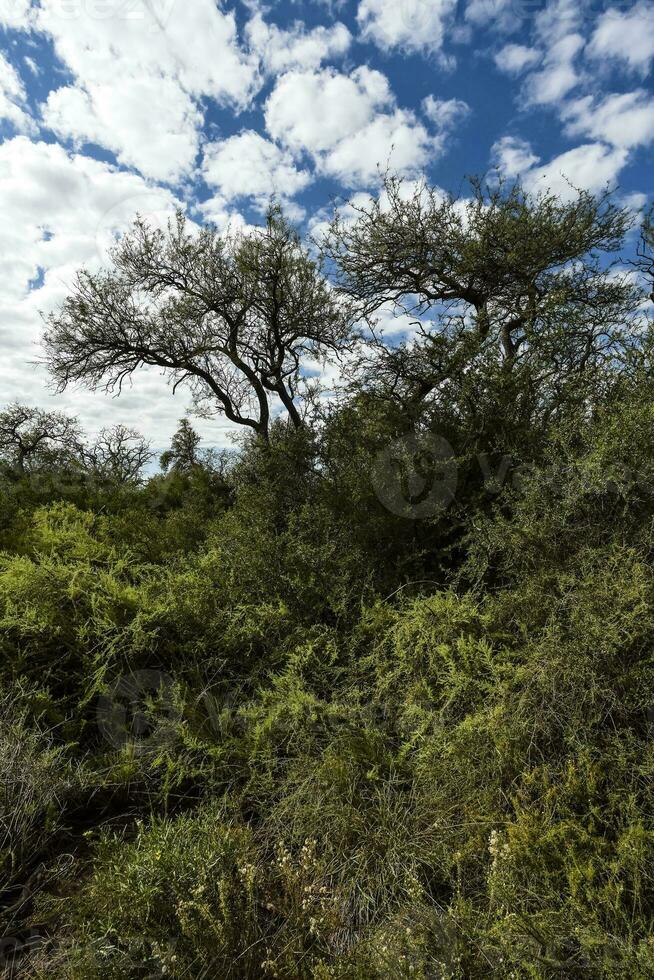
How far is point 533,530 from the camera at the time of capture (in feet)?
11.6

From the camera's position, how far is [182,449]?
12.7 meters

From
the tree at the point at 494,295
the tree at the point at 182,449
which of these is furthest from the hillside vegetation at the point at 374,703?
the tree at the point at 182,449

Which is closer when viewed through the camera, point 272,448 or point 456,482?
point 456,482

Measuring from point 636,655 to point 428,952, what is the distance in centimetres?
162

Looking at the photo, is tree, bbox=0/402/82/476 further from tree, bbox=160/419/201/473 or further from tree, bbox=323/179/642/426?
tree, bbox=323/179/642/426

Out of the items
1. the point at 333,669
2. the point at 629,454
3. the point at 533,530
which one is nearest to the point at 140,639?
the point at 333,669

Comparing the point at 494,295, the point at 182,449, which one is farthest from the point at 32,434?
the point at 494,295

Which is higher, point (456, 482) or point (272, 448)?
point (272, 448)

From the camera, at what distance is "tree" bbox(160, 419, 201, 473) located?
1211 centimetres

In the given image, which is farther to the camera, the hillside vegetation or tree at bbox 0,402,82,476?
tree at bbox 0,402,82,476

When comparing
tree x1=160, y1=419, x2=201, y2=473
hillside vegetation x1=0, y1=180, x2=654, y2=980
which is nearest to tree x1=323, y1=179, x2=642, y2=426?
hillside vegetation x1=0, y1=180, x2=654, y2=980

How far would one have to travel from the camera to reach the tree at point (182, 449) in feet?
39.7

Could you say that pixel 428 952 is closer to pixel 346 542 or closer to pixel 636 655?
pixel 636 655

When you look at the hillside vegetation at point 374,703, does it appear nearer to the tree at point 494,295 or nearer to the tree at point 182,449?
the tree at point 494,295
